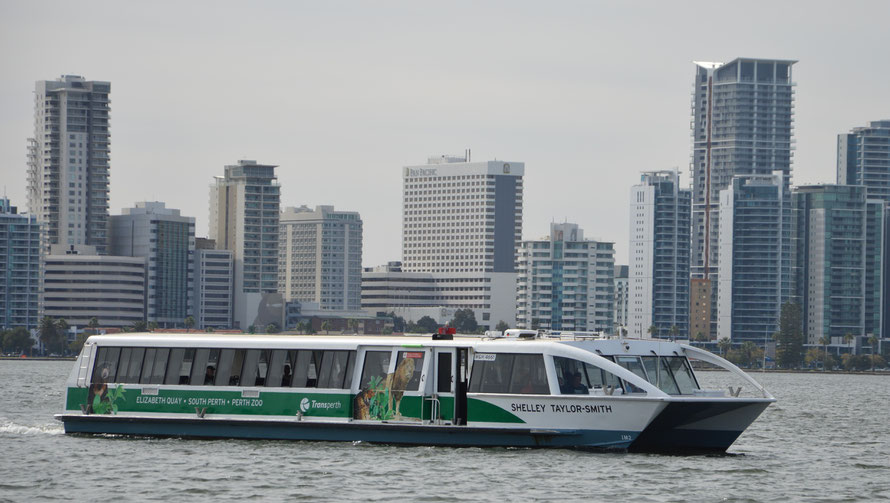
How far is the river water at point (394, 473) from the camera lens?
3147cm

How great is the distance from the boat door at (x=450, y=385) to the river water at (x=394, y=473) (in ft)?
2.81

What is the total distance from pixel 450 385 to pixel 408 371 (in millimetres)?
1147

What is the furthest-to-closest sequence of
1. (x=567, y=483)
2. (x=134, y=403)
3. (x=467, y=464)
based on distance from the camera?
(x=134, y=403), (x=467, y=464), (x=567, y=483)

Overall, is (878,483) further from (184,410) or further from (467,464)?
(184,410)

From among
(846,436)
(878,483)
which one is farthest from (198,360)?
(846,436)

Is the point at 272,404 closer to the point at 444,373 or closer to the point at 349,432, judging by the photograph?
the point at 349,432

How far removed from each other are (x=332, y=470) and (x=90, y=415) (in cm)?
930

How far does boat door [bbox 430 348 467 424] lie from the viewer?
37062mm

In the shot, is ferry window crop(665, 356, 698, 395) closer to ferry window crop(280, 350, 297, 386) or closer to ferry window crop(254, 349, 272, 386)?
ferry window crop(280, 350, 297, 386)

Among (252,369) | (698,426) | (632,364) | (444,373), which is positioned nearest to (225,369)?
(252,369)

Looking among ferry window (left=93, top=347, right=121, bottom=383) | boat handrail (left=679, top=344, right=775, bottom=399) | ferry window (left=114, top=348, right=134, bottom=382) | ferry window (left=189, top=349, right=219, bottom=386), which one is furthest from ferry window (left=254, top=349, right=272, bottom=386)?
boat handrail (left=679, top=344, right=775, bottom=399)

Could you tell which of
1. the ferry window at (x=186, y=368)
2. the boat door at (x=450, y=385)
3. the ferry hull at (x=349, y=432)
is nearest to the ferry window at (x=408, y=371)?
the boat door at (x=450, y=385)

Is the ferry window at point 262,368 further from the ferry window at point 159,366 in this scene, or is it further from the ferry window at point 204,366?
the ferry window at point 159,366

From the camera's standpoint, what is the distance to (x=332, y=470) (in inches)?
1353
